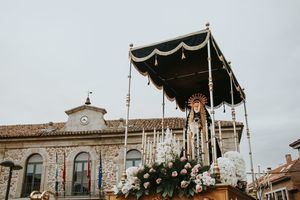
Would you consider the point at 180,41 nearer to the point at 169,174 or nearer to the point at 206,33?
the point at 206,33

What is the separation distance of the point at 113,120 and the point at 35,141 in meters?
4.31

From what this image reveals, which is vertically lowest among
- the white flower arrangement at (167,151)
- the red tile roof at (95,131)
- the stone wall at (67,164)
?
the white flower arrangement at (167,151)

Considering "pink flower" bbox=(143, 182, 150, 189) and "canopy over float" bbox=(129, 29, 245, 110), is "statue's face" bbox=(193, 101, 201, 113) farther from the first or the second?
"pink flower" bbox=(143, 182, 150, 189)

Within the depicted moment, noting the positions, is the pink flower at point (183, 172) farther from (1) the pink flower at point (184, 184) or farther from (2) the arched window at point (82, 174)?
(2) the arched window at point (82, 174)

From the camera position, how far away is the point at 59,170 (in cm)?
1634

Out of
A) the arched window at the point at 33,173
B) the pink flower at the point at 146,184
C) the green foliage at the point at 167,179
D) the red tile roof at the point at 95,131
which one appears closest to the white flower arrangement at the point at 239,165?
the green foliage at the point at 167,179

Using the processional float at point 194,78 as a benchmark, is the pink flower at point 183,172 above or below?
below

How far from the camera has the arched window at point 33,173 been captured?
16.4 metres

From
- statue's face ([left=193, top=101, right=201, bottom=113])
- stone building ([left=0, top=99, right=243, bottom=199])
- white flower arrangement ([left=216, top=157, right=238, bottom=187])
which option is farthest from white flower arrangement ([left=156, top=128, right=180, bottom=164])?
stone building ([left=0, top=99, right=243, bottom=199])

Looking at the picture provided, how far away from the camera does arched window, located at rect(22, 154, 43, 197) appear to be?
1641cm

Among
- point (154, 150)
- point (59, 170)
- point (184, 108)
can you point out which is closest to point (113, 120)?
point (59, 170)

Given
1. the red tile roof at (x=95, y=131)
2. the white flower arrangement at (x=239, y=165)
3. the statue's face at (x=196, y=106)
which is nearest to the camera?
the white flower arrangement at (x=239, y=165)

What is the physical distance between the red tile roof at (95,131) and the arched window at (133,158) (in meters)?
1.05

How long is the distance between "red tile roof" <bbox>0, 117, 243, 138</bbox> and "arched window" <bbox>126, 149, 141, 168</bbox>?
105cm
